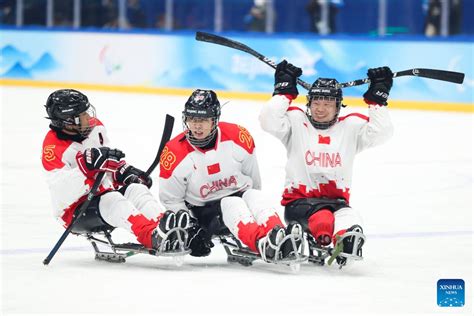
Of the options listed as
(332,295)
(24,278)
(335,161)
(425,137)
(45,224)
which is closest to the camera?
(332,295)

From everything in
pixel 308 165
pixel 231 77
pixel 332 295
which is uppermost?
pixel 231 77

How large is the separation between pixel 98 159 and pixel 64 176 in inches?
9.1

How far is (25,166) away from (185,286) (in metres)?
4.47

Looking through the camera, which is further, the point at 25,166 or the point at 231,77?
the point at 231,77

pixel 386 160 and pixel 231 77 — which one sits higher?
pixel 231 77

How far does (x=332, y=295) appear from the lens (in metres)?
4.64

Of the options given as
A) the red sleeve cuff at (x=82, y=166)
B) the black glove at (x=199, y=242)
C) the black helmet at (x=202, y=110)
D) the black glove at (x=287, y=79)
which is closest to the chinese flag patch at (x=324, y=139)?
the black glove at (x=287, y=79)

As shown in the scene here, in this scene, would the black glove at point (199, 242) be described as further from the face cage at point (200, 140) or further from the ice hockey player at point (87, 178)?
the face cage at point (200, 140)

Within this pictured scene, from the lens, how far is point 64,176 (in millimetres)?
5273

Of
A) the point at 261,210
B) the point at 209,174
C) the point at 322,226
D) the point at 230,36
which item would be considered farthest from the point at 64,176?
the point at 230,36

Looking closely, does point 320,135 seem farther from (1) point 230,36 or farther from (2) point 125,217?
(1) point 230,36

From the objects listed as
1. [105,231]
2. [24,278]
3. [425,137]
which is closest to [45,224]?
[105,231]

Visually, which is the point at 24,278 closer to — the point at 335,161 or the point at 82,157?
the point at 82,157

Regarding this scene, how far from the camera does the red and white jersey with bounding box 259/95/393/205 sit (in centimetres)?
546
